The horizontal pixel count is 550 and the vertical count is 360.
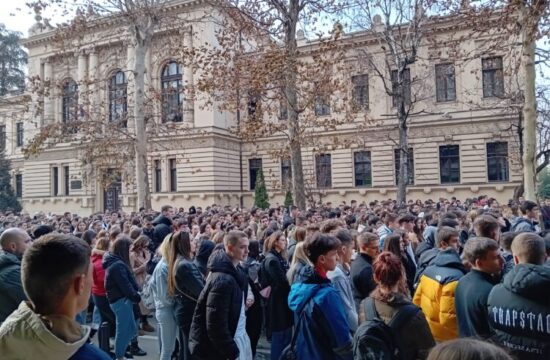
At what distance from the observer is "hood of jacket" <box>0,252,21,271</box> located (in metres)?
4.47

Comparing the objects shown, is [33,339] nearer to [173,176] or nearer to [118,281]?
[118,281]

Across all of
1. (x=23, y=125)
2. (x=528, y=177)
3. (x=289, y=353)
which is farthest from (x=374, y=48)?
(x=23, y=125)

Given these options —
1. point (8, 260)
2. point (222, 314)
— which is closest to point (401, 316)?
point (222, 314)

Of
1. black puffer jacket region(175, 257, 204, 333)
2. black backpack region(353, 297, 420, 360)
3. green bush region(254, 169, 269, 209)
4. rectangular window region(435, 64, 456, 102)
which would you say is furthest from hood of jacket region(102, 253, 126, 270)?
rectangular window region(435, 64, 456, 102)

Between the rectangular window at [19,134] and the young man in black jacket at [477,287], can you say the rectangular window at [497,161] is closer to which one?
the young man in black jacket at [477,287]

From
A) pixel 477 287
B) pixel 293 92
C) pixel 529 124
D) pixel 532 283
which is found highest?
pixel 293 92

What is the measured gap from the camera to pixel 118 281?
21.9ft

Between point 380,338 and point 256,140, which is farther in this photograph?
point 256,140

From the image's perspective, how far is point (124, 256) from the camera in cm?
686

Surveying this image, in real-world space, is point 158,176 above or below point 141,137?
below

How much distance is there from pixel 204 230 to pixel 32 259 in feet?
30.1

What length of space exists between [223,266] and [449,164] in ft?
93.4

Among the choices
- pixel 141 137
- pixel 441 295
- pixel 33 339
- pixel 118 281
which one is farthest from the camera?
pixel 141 137

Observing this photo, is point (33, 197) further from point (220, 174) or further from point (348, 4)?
point (348, 4)
